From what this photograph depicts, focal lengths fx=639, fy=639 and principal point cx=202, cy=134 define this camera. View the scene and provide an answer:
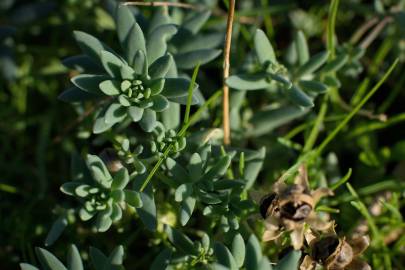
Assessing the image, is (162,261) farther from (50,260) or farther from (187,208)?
(50,260)

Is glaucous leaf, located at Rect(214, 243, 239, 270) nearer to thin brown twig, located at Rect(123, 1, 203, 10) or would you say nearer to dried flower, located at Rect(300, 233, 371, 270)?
dried flower, located at Rect(300, 233, 371, 270)

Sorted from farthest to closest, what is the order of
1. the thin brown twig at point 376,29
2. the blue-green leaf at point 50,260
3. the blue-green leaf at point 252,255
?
the thin brown twig at point 376,29, the blue-green leaf at point 50,260, the blue-green leaf at point 252,255

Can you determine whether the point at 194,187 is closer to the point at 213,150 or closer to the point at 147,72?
the point at 213,150

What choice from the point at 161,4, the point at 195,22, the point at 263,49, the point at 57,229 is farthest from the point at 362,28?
the point at 57,229

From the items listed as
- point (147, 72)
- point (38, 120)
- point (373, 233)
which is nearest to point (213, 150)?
point (147, 72)

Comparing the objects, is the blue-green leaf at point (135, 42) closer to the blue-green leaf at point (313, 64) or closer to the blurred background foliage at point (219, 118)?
the blurred background foliage at point (219, 118)

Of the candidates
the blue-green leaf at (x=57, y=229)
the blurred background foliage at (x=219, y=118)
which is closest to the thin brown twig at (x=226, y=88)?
the blurred background foliage at (x=219, y=118)

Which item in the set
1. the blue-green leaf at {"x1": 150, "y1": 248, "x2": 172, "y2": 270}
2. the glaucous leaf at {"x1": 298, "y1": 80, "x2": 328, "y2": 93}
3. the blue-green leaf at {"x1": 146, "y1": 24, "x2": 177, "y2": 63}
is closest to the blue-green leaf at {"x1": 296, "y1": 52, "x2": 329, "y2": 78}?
the glaucous leaf at {"x1": 298, "y1": 80, "x2": 328, "y2": 93}
